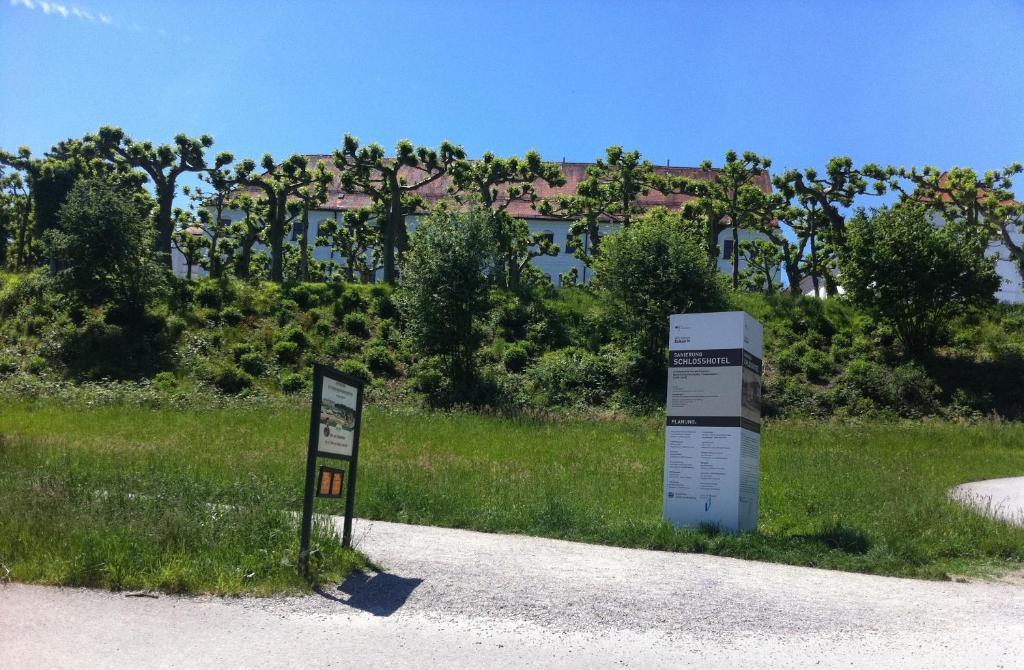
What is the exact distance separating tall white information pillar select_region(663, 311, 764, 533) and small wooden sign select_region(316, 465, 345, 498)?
472cm

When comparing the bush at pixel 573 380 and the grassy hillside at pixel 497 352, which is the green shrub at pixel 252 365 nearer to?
the grassy hillside at pixel 497 352

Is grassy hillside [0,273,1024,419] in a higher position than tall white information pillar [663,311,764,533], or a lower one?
higher

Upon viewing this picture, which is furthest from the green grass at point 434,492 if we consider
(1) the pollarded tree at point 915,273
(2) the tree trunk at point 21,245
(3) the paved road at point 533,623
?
(2) the tree trunk at point 21,245

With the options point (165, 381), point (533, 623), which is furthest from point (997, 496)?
point (165, 381)

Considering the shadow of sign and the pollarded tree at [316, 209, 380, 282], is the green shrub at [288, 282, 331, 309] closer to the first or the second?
the pollarded tree at [316, 209, 380, 282]

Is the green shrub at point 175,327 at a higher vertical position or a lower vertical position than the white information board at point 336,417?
higher

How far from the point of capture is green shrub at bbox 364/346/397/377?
30203mm

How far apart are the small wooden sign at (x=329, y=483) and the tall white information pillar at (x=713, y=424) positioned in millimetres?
4717

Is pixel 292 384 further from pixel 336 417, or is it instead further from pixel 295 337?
pixel 336 417

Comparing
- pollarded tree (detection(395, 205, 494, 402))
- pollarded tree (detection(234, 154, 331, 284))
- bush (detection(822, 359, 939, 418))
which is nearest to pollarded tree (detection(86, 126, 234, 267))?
pollarded tree (detection(234, 154, 331, 284))

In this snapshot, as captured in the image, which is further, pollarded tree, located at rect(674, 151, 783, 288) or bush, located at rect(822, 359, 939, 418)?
pollarded tree, located at rect(674, 151, 783, 288)

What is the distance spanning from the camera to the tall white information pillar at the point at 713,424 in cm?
1137

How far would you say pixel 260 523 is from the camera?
856cm

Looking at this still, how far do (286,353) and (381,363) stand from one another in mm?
3283
